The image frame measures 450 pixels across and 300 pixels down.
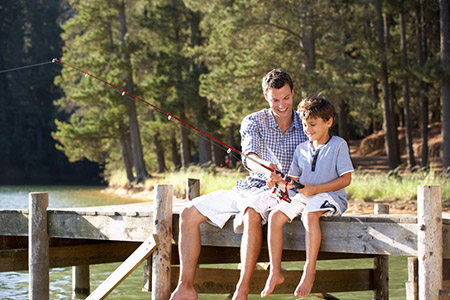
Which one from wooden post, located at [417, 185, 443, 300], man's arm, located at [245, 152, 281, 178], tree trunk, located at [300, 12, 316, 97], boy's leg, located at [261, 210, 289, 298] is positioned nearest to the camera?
wooden post, located at [417, 185, 443, 300]

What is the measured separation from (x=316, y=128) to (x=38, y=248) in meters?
3.00

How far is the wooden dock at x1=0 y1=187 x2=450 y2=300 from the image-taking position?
14.6 feet

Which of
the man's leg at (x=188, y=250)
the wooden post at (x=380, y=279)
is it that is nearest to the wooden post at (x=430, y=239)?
the man's leg at (x=188, y=250)

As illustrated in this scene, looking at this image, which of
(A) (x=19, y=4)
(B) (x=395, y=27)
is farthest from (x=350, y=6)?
(A) (x=19, y=4)

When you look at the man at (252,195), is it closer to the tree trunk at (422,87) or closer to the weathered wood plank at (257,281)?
the weathered wood plank at (257,281)

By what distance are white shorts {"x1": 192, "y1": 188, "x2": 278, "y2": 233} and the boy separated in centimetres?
13

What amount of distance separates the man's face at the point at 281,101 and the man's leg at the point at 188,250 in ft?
3.24

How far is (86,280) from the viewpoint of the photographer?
7977mm

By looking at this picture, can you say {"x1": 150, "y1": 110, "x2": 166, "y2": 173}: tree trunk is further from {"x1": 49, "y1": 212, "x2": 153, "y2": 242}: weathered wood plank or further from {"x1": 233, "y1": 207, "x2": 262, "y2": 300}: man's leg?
{"x1": 233, "y1": 207, "x2": 262, "y2": 300}: man's leg

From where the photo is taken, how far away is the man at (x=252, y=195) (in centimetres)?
457

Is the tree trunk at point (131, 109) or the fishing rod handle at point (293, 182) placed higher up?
the tree trunk at point (131, 109)

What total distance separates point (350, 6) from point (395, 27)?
2.29 meters

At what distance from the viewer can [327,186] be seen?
14.9 ft

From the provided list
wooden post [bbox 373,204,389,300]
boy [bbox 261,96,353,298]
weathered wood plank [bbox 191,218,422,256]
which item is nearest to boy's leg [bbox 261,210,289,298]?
boy [bbox 261,96,353,298]
